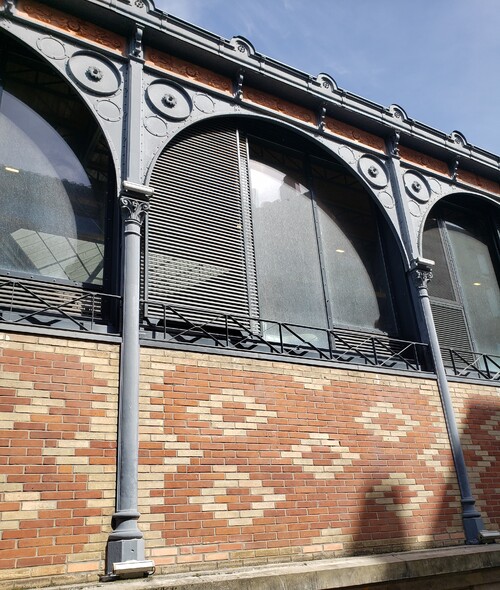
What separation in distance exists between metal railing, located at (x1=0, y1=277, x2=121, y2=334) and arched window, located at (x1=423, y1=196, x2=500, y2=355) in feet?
19.3

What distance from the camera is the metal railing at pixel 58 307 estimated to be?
6.30 meters

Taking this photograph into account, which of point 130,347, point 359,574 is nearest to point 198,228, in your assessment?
point 130,347

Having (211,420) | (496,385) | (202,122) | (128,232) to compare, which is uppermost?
(202,122)

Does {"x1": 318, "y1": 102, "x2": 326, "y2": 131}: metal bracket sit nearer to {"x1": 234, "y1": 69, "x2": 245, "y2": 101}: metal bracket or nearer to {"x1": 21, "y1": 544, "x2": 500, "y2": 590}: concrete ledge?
{"x1": 234, "y1": 69, "x2": 245, "y2": 101}: metal bracket

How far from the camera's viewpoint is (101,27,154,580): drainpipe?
5309 millimetres

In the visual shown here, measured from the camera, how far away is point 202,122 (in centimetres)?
874

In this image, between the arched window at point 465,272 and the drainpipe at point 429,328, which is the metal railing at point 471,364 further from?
the drainpipe at point 429,328

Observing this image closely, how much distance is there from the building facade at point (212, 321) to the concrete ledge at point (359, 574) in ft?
1.02

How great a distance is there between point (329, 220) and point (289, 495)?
487 cm

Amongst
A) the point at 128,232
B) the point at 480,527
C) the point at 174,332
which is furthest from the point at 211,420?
the point at 480,527

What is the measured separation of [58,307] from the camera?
21.1 ft

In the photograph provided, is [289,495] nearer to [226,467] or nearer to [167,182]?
[226,467]

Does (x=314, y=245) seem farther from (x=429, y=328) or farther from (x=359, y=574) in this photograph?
(x=359, y=574)

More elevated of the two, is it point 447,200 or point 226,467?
point 447,200
